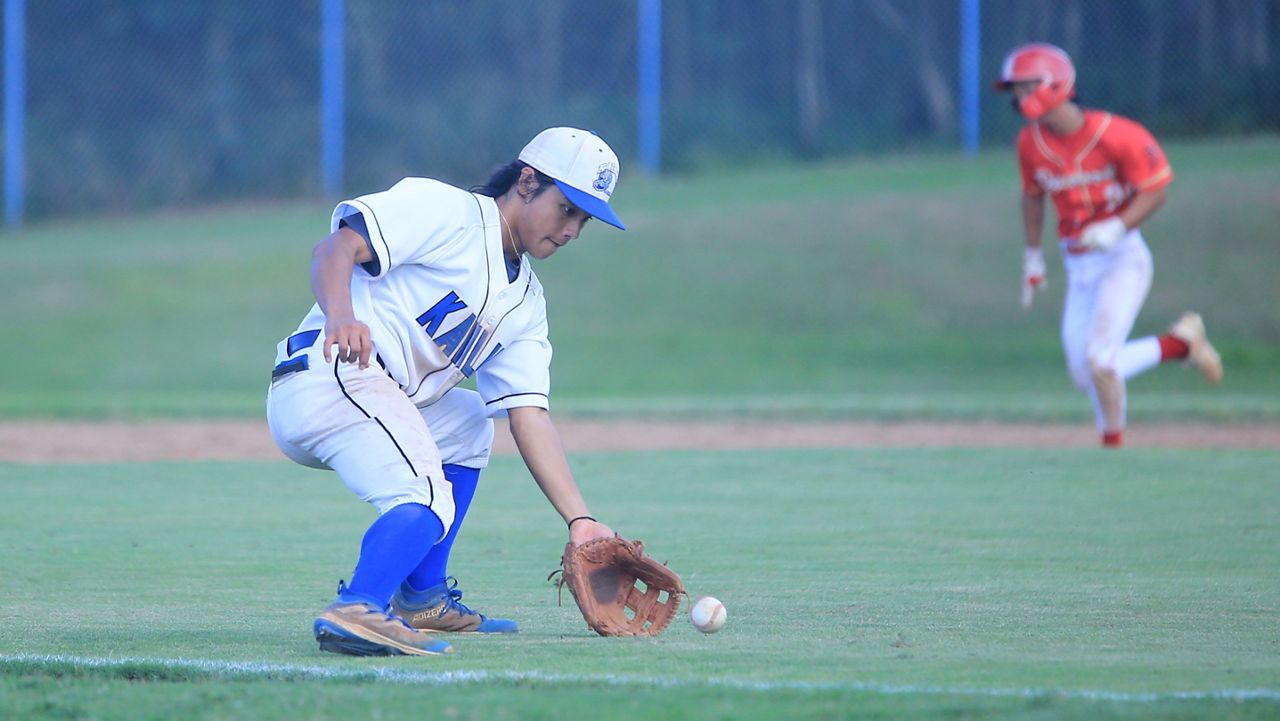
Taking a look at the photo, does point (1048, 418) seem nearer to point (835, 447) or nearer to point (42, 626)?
point (835, 447)

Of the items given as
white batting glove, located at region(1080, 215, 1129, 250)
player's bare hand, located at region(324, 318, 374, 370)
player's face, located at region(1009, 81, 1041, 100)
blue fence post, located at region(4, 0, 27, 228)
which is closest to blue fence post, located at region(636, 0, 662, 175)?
blue fence post, located at region(4, 0, 27, 228)

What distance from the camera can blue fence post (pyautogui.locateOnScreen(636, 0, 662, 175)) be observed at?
2225cm

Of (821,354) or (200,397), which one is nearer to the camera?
(200,397)

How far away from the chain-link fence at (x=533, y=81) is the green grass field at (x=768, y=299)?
42.8 inches

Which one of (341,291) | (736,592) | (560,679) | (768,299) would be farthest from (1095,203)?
(768,299)

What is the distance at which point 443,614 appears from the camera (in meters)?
5.07

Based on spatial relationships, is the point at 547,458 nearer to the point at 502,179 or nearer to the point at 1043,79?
the point at 502,179

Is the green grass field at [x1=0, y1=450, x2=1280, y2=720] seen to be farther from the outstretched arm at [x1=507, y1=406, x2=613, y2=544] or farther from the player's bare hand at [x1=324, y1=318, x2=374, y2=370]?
the player's bare hand at [x1=324, y1=318, x2=374, y2=370]

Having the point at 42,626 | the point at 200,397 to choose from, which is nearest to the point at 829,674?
the point at 42,626

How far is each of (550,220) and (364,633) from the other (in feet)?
4.27

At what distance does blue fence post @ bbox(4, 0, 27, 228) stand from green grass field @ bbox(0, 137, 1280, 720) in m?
1.24

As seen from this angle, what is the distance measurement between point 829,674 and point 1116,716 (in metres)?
0.76

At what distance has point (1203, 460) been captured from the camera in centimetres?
1009

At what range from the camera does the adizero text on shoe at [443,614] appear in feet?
16.5
